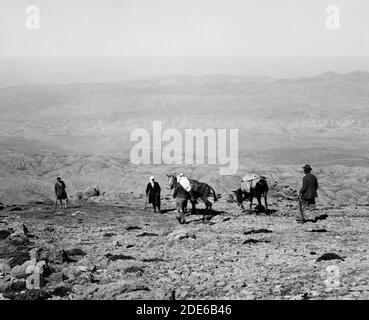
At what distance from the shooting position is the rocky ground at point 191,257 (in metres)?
10.6

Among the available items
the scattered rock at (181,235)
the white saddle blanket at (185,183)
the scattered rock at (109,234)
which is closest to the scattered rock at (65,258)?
the scattered rock at (181,235)

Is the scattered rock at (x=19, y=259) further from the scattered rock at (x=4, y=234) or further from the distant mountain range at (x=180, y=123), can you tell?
the distant mountain range at (x=180, y=123)

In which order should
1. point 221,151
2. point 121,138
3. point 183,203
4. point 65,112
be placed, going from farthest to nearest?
1. point 65,112
2. point 121,138
3. point 221,151
4. point 183,203

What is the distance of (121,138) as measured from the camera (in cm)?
12500

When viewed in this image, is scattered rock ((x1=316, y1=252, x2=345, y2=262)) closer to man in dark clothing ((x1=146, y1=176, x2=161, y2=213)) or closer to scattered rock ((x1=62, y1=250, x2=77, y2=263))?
scattered rock ((x1=62, y1=250, x2=77, y2=263))

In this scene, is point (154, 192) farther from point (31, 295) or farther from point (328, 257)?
point (31, 295)

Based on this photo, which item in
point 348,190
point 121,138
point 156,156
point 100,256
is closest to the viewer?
point 100,256

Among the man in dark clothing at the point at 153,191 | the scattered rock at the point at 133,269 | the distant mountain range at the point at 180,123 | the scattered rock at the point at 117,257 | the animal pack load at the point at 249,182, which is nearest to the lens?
the scattered rock at the point at 133,269

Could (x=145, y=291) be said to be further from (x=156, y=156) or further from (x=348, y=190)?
(x=156, y=156)

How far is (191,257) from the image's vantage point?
14039 mm

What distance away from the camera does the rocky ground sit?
10.6m

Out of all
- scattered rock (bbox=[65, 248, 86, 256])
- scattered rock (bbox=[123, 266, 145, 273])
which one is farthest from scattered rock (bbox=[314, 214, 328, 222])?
scattered rock (bbox=[123, 266, 145, 273])
